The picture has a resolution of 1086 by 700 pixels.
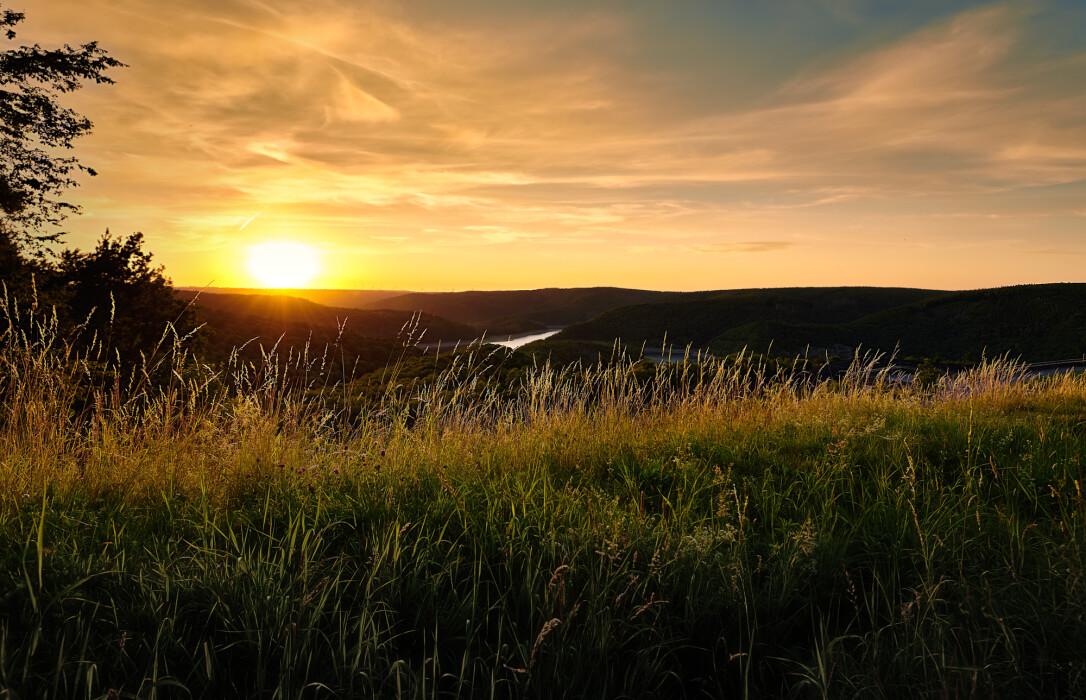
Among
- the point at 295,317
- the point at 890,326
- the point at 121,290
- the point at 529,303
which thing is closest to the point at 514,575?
the point at 121,290

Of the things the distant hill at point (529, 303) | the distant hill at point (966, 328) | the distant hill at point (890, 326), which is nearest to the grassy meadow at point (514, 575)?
the distant hill at point (890, 326)

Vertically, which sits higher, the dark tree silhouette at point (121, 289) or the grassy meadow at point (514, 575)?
the dark tree silhouette at point (121, 289)

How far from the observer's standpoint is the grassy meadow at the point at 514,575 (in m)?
2.04

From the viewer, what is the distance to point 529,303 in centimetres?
16562

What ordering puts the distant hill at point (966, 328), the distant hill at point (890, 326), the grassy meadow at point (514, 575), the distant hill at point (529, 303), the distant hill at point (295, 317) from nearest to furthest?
the grassy meadow at point (514, 575) < the distant hill at point (295, 317) < the distant hill at point (966, 328) < the distant hill at point (890, 326) < the distant hill at point (529, 303)

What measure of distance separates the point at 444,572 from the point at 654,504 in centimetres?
174

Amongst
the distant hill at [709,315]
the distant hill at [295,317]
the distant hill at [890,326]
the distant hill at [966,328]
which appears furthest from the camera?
the distant hill at [709,315]

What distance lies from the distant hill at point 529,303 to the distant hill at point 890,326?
131 feet

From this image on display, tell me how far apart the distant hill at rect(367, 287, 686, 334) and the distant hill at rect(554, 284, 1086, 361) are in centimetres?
3986

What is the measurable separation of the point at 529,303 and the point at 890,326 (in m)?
93.6

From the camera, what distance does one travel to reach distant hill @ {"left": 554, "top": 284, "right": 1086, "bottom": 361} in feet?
251

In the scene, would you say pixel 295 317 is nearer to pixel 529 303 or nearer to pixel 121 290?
pixel 121 290

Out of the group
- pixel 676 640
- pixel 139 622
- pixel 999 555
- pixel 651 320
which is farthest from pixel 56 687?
pixel 651 320

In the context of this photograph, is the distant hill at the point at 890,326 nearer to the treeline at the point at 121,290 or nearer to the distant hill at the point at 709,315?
the distant hill at the point at 709,315
